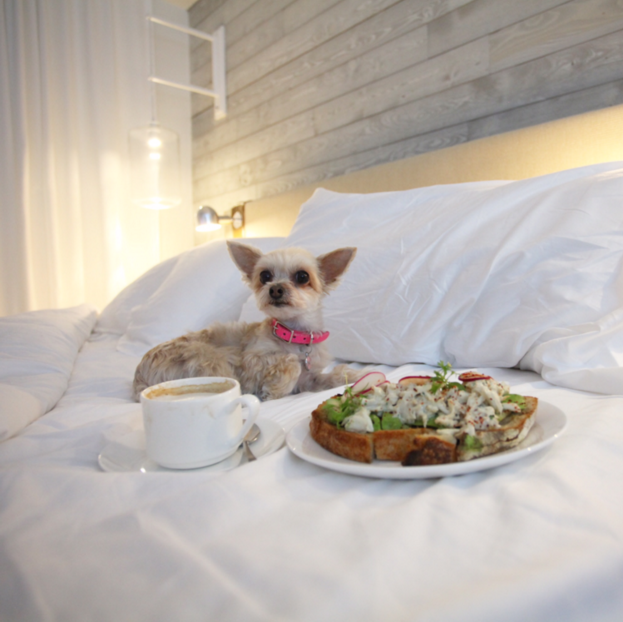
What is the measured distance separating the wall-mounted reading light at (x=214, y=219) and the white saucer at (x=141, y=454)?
2.62 m

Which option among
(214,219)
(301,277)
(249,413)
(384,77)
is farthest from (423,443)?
(214,219)

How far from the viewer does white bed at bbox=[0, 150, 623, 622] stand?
1.09 feet

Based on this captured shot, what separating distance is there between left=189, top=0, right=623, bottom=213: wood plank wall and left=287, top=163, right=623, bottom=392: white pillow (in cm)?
54

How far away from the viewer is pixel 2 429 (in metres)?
0.73

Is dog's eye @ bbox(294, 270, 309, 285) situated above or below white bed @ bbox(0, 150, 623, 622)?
above

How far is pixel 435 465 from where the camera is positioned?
49cm

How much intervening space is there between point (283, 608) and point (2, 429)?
649mm

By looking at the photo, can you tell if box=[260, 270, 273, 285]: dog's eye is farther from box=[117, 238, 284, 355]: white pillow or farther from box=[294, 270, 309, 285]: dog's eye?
box=[117, 238, 284, 355]: white pillow

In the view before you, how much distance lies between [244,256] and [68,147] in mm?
3092

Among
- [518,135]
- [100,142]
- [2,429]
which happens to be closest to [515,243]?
[518,135]

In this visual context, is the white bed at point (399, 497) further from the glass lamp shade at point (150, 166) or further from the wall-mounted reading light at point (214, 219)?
the glass lamp shade at point (150, 166)

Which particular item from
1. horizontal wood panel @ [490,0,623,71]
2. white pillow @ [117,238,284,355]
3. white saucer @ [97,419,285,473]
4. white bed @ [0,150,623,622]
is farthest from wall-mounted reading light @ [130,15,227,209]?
white saucer @ [97,419,285,473]

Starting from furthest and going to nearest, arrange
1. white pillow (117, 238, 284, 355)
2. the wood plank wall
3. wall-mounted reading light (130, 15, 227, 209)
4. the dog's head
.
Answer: wall-mounted reading light (130, 15, 227, 209)
white pillow (117, 238, 284, 355)
the wood plank wall
the dog's head

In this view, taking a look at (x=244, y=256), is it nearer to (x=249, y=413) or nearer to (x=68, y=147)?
(x=249, y=413)
